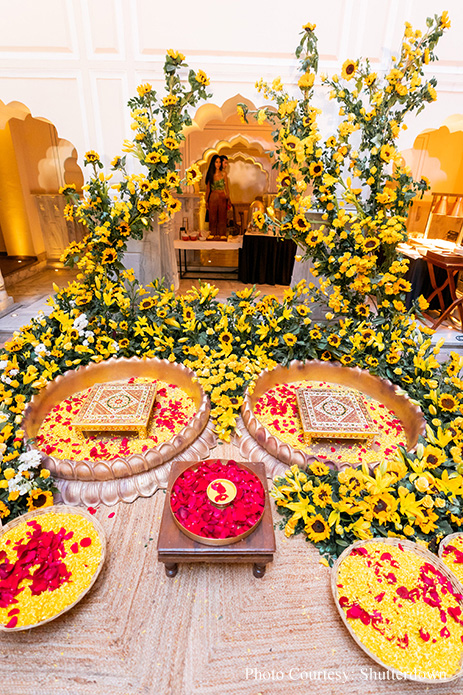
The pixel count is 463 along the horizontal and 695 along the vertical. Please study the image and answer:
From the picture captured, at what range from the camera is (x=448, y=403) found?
8.33 ft

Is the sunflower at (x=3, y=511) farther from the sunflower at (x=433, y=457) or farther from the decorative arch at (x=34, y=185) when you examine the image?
the decorative arch at (x=34, y=185)

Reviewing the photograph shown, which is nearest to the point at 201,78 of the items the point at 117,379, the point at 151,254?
the point at 151,254

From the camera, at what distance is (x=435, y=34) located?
8.86 feet

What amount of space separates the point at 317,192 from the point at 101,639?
325 cm

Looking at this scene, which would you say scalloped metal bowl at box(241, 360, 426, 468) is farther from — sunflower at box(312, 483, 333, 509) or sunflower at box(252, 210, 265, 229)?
sunflower at box(252, 210, 265, 229)

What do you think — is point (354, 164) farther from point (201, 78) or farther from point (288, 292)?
point (201, 78)

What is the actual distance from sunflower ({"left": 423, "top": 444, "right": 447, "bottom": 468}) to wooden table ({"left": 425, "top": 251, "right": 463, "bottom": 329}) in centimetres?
289

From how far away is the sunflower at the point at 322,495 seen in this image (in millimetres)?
1998

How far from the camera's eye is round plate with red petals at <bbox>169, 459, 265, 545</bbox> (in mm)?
1724

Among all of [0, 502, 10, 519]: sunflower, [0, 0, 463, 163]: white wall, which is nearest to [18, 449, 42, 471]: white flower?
[0, 502, 10, 519]: sunflower

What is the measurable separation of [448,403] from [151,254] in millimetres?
3237

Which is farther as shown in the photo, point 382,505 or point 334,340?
point 334,340

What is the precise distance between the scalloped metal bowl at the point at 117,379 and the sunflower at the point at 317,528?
37.1 inches

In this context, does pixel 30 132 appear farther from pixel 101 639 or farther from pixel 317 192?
pixel 101 639
